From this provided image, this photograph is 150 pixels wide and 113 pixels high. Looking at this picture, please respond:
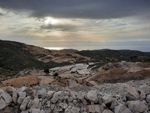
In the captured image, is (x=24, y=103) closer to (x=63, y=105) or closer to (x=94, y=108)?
(x=63, y=105)

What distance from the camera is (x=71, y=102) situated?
5.51 metres

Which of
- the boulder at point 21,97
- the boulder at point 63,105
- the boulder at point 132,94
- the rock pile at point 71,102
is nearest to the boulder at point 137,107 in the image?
the rock pile at point 71,102

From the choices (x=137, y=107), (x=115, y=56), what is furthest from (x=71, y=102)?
(x=115, y=56)

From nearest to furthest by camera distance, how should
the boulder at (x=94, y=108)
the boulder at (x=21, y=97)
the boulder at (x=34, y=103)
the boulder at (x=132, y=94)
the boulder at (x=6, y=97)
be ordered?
the boulder at (x=94, y=108)
the boulder at (x=132, y=94)
the boulder at (x=34, y=103)
the boulder at (x=6, y=97)
the boulder at (x=21, y=97)

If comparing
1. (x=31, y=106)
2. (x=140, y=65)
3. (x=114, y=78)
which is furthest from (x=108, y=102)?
(x=140, y=65)

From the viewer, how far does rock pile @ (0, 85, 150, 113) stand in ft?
16.3

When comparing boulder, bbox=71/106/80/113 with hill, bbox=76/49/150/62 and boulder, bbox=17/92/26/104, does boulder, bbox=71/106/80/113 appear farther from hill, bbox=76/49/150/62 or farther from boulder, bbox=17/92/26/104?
hill, bbox=76/49/150/62

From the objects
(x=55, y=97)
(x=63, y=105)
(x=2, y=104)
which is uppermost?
(x=55, y=97)

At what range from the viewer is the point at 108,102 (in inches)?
198

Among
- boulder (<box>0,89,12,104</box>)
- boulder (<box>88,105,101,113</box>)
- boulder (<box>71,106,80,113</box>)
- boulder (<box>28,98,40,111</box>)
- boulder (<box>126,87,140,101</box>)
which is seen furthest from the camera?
boulder (<box>0,89,12,104</box>)

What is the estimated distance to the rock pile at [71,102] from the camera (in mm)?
4955

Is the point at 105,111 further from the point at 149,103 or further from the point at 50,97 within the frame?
the point at 50,97

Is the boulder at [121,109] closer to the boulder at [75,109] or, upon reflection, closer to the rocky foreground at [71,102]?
the rocky foreground at [71,102]

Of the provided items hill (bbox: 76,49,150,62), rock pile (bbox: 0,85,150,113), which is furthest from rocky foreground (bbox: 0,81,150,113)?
hill (bbox: 76,49,150,62)
